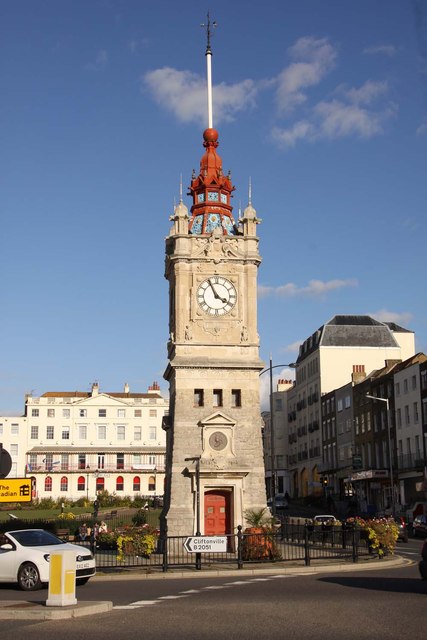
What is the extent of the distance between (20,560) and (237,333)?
2340 centimetres

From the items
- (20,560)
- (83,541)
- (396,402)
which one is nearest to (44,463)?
(396,402)

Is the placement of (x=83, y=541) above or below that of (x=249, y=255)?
below

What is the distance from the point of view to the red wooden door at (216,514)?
40812 millimetres

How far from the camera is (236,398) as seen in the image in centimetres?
4244

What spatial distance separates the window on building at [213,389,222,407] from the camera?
4203 centimetres

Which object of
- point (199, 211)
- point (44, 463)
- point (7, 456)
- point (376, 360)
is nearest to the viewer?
point (7, 456)

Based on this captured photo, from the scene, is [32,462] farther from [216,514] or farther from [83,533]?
[216,514]

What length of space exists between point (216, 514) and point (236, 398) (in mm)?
5890

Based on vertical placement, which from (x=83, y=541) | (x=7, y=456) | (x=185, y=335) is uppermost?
(x=185, y=335)

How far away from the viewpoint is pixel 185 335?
140ft

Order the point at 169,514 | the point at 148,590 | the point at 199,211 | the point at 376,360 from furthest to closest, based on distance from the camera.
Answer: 1. the point at 376,360
2. the point at 199,211
3. the point at 169,514
4. the point at 148,590

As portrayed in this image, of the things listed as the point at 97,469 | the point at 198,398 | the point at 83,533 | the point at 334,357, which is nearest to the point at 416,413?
the point at 334,357

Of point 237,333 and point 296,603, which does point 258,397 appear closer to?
point 237,333

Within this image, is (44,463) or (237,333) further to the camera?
(44,463)
